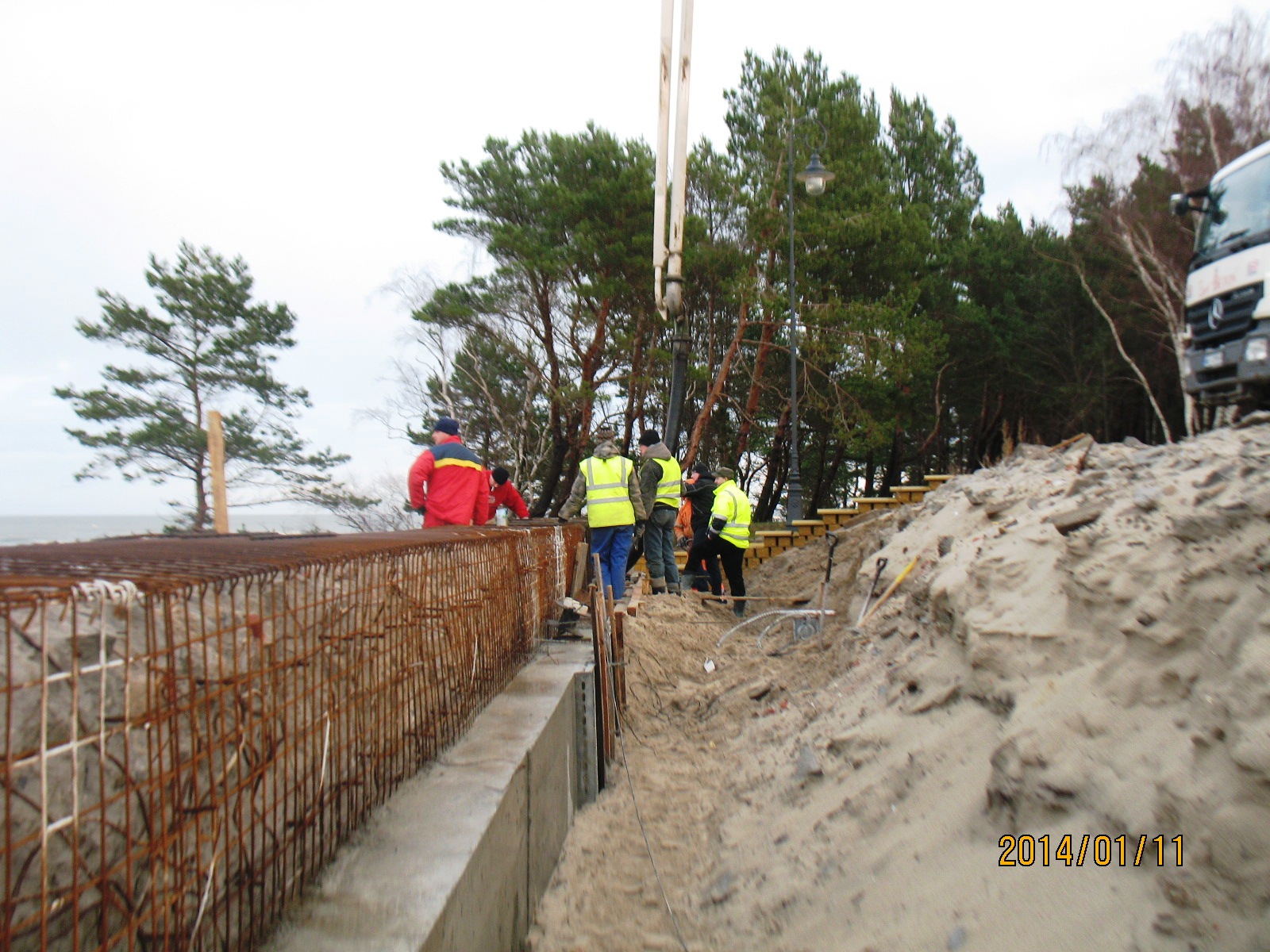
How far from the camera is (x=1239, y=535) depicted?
3.54 metres

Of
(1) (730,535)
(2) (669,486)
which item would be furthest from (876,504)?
(2) (669,486)

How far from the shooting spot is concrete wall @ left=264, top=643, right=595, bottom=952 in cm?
215

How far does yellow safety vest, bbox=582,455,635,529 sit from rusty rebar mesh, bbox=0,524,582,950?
16.7 feet

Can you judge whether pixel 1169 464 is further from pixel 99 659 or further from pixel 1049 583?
pixel 99 659

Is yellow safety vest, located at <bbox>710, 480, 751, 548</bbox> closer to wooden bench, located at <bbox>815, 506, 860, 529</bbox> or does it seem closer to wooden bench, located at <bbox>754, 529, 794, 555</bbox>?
wooden bench, located at <bbox>815, 506, 860, 529</bbox>

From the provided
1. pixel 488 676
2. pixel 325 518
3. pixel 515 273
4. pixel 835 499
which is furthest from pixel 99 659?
pixel 835 499

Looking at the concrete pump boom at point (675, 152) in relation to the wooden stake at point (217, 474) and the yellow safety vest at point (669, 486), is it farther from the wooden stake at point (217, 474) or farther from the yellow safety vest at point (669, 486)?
the wooden stake at point (217, 474)

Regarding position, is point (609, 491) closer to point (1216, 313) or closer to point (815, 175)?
point (1216, 313)

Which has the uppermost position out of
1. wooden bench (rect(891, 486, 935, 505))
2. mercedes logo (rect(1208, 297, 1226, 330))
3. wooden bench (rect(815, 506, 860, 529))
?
mercedes logo (rect(1208, 297, 1226, 330))

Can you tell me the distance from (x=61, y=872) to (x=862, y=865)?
9.29ft

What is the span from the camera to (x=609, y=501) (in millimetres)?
8359

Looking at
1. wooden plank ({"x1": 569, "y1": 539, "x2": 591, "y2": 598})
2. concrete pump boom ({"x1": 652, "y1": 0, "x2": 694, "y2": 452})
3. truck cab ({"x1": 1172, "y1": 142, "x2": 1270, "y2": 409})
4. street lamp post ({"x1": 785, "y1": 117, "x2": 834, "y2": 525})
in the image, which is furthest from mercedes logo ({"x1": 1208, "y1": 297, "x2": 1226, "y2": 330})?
wooden plank ({"x1": 569, "y1": 539, "x2": 591, "y2": 598})

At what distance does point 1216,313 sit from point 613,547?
788cm

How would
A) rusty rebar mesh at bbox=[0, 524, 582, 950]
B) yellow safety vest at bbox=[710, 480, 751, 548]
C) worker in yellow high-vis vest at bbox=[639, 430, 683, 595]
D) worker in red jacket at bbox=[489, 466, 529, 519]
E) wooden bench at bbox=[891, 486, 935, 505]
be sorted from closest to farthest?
rusty rebar mesh at bbox=[0, 524, 582, 950] → worker in red jacket at bbox=[489, 466, 529, 519] → worker in yellow high-vis vest at bbox=[639, 430, 683, 595] → yellow safety vest at bbox=[710, 480, 751, 548] → wooden bench at bbox=[891, 486, 935, 505]
